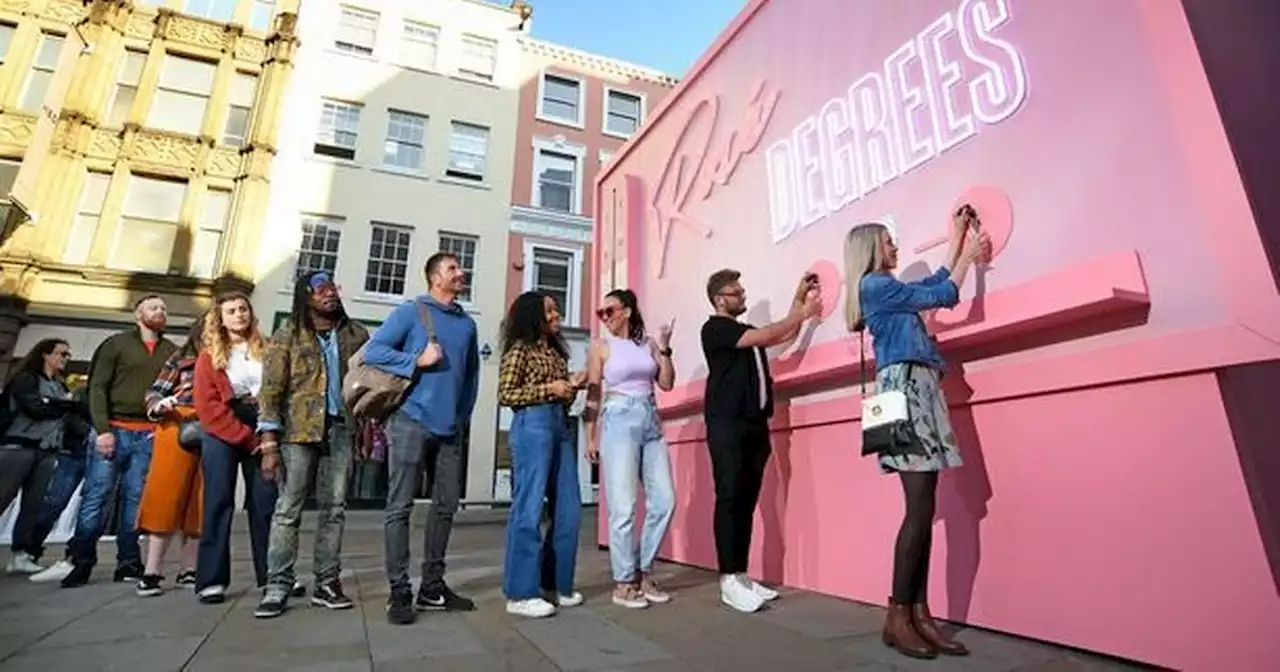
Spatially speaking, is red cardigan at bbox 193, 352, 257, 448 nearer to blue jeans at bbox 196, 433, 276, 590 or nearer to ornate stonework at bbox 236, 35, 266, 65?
blue jeans at bbox 196, 433, 276, 590

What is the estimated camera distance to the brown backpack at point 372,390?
3.27 metres

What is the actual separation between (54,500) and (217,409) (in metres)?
2.60

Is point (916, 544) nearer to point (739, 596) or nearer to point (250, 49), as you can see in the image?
point (739, 596)

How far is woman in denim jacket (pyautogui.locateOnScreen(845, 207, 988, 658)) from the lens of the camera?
2625 mm

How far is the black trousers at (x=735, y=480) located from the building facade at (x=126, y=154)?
1375cm

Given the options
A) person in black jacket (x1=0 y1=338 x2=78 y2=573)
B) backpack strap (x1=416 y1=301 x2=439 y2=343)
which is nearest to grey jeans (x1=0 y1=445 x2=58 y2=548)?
person in black jacket (x1=0 y1=338 x2=78 y2=573)

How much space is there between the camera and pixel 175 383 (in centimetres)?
417

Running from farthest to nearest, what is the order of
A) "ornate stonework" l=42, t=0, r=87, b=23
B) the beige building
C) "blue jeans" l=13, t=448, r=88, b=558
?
the beige building, "ornate stonework" l=42, t=0, r=87, b=23, "blue jeans" l=13, t=448, r=88, b=558

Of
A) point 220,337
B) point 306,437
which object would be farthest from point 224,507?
point 220,337

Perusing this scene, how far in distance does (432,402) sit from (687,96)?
407cm

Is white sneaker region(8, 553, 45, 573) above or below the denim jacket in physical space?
below

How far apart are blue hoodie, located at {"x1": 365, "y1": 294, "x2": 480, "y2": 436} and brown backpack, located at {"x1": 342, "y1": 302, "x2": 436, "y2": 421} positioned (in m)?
0.03

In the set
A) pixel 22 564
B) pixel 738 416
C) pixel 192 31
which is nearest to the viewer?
pixel 738 416

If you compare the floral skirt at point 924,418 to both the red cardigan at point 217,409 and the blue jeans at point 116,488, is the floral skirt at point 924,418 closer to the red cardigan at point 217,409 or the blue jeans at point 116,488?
the red cardigan at point 217,409
